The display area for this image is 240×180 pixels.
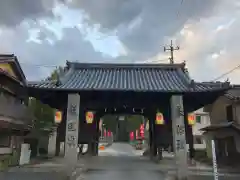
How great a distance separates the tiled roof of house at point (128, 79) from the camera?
14.0 metres

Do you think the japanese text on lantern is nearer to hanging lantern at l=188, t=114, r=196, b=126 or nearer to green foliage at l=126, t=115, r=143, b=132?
hanging lantern at l=188, t=114, r=196, b=126

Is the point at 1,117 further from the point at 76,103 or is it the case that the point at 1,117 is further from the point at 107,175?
the point at 107,175

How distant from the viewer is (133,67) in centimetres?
1827

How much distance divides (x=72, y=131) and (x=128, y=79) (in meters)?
5.28

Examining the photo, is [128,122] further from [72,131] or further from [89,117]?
[72,131]

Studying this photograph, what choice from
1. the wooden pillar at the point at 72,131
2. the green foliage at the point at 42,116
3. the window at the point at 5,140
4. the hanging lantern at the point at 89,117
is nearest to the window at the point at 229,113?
the hanging lantern at the point at 89,117

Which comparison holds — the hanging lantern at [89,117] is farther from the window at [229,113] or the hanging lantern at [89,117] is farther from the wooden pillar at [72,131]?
the window at [229,113]

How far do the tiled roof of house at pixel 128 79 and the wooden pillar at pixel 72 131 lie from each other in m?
0.74

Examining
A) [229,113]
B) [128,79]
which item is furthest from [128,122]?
[128,79]

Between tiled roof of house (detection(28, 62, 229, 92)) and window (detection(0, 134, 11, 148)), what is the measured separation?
7641mm

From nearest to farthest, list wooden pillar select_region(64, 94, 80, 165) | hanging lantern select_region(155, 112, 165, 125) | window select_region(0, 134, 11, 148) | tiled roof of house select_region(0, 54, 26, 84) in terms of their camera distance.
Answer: wooden pillar select_region(64, 94, 80, 165) < hanging lantern select_region(155, 112, 165, 125) < window select_region(0, 134, 11, 148) < tiled roof of house select_region(0, 54, 26, 84)

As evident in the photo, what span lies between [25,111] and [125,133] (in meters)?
56.6

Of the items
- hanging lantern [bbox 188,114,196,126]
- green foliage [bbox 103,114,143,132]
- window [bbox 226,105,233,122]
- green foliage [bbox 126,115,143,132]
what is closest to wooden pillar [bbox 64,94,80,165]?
hanging lantern [bbox 188,114,196,126]

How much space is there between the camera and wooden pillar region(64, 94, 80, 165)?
13086 millimetres
